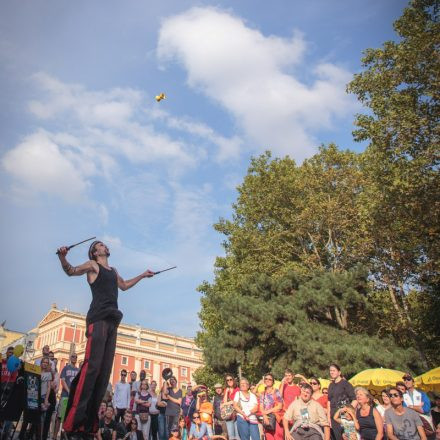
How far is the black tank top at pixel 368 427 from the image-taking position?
720 centimetres

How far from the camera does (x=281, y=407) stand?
362 inches

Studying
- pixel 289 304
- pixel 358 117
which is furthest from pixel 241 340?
pixel 358 117

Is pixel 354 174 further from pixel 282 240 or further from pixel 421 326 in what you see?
pixel 421 326

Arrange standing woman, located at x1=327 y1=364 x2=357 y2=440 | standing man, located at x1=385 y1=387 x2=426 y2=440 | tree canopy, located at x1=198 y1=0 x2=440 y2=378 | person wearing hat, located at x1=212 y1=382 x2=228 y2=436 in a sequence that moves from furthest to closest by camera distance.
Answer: tree canopy, located at x1=198 y1=0 x2=440 y2=378 → person wearing hat, located at x1=212 y1=382 x2=228 y2=436 → standing woman, located at x1=327 y1=364 x2=357 y2=440 → standing man, located at x1=385 y1=387 x2=426 y2=440

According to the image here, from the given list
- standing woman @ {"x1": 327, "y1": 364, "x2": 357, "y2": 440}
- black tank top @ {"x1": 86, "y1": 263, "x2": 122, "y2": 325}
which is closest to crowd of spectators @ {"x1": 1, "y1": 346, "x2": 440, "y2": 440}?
standing woman @ {"x1": 327, "y1": 364, "x2": 357, "y2": 440}

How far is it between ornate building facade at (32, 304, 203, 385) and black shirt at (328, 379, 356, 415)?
5448cm

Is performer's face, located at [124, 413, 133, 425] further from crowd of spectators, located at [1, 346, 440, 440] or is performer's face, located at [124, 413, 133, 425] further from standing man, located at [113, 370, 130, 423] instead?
standing man, located at [113, 370, 130, 423]

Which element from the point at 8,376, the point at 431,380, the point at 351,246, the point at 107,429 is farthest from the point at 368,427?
the point at 351,246

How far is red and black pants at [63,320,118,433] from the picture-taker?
12.4 feet

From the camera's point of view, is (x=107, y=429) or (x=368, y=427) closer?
(x=368, y=427)

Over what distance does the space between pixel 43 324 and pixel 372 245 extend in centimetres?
6808

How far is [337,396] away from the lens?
8.39 meters

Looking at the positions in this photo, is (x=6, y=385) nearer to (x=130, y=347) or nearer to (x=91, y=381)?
(x=91, y=381)

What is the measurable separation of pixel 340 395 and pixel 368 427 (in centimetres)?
110
